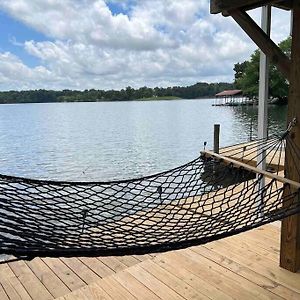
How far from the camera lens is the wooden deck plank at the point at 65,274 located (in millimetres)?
1736

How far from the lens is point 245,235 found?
2105 mm

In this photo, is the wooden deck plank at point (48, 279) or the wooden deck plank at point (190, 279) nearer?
the wooden deck plank at point (190, 279)

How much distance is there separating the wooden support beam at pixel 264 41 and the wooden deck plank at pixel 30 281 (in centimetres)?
158

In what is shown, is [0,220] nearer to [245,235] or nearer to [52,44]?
[245,235]

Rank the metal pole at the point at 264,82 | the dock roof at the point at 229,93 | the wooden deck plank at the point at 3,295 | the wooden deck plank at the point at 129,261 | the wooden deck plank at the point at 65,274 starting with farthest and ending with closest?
the dock roof at the point at 229,93 → the metal pole at the point at 264,82 → the wooden deck plank at the point at 129,261 → the wooden deck plank at the point at 65,274 → the wooden deck plank at the point at 3,295

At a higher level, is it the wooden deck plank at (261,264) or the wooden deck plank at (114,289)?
the wooden deck plank at (261,264)

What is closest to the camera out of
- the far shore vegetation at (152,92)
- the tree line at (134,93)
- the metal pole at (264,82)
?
the metal pole at (264,82)

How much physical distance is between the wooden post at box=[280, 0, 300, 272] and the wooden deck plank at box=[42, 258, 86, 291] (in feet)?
3.45

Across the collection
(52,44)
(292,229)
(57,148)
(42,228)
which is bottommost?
(57,148)

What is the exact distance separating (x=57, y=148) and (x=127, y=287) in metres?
10.3

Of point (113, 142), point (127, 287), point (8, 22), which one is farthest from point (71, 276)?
point (8, 22)

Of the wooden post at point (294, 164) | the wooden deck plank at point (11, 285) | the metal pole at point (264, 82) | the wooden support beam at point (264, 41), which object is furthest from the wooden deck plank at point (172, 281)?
the wooden support beam at point (264, 41)

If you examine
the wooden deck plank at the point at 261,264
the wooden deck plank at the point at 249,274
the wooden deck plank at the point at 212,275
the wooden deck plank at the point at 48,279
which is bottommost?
the wooden deck plank at the point at 48,279

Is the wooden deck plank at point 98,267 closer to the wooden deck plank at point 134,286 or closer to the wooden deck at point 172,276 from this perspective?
the wooden deck at point 172,276
